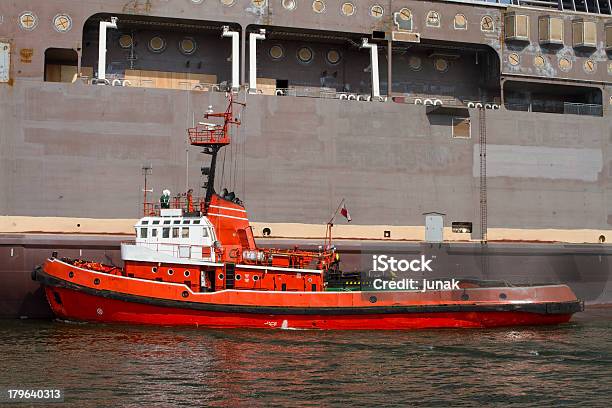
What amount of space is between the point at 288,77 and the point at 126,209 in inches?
273

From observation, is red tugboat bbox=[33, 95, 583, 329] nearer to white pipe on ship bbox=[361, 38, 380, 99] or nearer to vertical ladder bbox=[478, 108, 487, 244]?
vertical ladder bbox=[478, 108, 487, 244]

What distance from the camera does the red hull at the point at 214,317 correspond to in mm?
19266

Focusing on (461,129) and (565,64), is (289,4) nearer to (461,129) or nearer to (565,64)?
(461,129)

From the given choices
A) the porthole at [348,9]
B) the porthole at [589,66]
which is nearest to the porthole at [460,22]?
the porthole at [348,9]

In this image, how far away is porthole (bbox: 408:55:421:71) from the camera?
84.1 feet

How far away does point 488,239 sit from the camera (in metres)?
23.3

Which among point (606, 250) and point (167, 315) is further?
point (606, 250)

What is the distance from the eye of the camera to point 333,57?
25000 mm

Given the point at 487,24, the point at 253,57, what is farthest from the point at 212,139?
the point at 487,24

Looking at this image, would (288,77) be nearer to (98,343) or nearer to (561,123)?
(561,123)

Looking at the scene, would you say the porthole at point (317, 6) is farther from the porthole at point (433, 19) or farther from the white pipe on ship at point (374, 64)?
the porthole at point (433, 19)

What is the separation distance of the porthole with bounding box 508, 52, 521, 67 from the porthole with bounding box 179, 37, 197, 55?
32.8ft

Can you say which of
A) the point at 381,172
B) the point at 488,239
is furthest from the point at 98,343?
the point at 488,239

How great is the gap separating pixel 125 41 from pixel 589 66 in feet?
49.2
